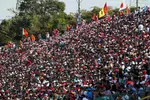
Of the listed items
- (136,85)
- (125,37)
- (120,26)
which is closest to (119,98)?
(136,85)

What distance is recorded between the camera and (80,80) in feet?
73.6

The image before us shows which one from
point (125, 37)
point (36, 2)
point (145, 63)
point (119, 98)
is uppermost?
point (36, 2)

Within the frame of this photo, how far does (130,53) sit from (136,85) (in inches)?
186

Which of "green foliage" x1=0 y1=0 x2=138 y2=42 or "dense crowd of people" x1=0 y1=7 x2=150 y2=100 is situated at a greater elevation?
"green foliage" x1=0 y1=0 x2=138 y2=42

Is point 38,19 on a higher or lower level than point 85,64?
higher

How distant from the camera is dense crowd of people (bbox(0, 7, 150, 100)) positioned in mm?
18828

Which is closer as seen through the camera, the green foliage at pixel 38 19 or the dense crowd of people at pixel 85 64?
the dense crowd of people at pixel 85 64

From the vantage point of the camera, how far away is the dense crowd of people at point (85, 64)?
18.8 meters

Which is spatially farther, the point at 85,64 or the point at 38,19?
the point at 38,19

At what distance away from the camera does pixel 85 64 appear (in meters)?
25.0

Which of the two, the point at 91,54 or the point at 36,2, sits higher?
the point at 36,2

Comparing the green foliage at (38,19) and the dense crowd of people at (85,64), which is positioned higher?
the green foliage at (38,19)

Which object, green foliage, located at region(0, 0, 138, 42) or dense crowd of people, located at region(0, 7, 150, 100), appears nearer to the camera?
dense crowd of people, located at region(0, 7, 150, 100)

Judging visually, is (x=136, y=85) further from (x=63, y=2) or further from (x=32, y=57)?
(x=63, y=2)
